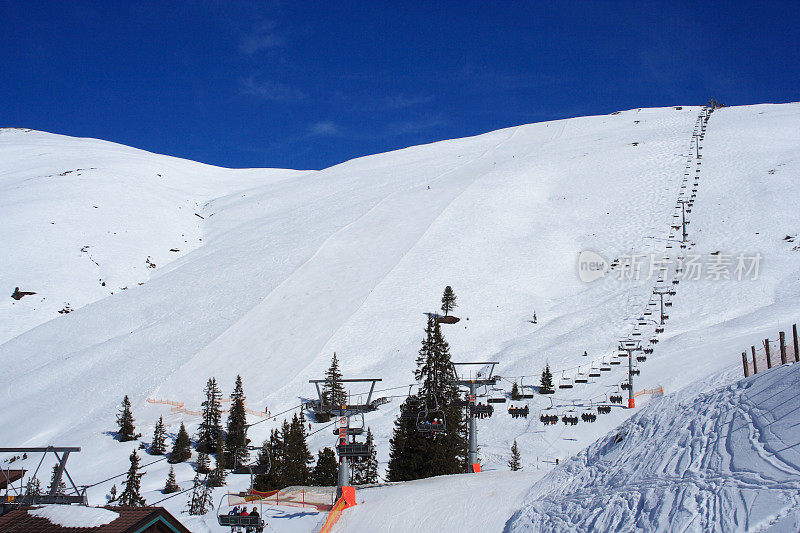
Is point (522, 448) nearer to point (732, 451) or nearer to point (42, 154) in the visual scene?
point (732, 451)

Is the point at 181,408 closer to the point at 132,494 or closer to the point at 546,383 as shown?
the point at 132,494

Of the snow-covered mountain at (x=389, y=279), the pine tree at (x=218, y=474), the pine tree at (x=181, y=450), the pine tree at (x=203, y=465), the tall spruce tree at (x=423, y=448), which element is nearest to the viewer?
the tall spruce tree at (x=423, y=448)

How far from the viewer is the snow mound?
8633mm

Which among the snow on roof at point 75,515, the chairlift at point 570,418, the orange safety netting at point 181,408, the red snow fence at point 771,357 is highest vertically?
the red snow fence at point 771,357

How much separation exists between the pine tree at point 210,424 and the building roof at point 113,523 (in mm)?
29331

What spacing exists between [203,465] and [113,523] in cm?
2780

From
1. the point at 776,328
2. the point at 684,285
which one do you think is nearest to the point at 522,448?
the point at 776,328

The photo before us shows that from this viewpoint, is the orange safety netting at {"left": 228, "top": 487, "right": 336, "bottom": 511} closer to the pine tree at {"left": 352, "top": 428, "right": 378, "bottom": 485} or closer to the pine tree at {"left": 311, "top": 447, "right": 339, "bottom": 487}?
the pine tree at {"left": 352, "top": 428, "right": 378, "bottom": 485}

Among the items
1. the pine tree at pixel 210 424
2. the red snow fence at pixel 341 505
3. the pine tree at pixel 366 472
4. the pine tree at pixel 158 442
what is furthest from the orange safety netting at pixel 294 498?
the pine tree at pixel 158 442

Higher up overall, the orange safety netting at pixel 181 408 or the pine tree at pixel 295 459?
the orange safety netting at pixel 181 408

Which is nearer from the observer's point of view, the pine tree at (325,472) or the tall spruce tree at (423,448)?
the tall spruce tree at (423,448)

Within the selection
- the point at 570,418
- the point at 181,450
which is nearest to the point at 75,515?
the point at 570,418

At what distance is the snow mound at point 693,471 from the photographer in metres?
8.63

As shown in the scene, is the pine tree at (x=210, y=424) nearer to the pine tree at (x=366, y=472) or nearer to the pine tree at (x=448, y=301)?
the pine tree at (x=366, y=472)
